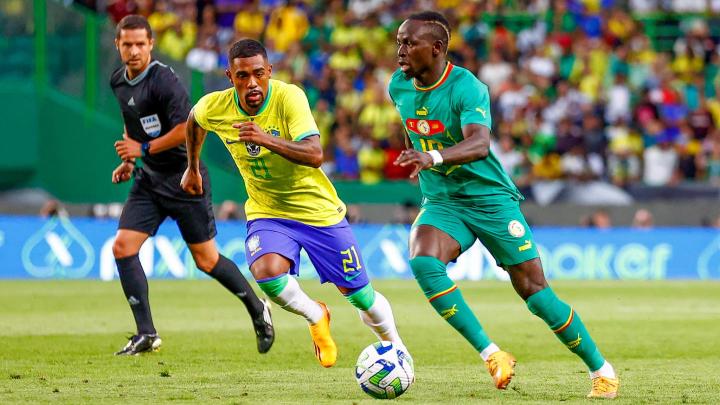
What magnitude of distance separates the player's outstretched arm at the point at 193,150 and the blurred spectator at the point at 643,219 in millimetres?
13631

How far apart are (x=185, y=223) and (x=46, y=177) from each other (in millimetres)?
12714

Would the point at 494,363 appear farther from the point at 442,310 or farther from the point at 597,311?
the point at 597,311

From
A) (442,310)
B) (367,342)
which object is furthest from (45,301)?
(442,310)

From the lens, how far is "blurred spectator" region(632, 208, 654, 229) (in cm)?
2117

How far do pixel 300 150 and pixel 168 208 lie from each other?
2750 millimetres

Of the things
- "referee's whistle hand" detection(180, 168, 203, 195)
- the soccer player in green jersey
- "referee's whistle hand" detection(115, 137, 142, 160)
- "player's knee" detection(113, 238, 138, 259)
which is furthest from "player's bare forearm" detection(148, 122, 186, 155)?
the soccer player in green jersey

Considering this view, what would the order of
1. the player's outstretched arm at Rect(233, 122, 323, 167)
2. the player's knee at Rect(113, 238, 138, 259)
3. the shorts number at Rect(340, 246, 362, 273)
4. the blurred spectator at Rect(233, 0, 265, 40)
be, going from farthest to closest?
the blurred spectator at Rect(233, 0, 265, 40) < the player's knee at Rect(113, 238, 138, 259) < the shorts number at Rect(340, 246, 362, 273) < the player's outstretched arm at Rect(233, 122, 323, 167)

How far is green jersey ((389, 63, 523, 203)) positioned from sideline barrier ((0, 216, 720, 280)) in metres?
11.7

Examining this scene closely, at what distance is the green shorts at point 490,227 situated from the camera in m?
7.70

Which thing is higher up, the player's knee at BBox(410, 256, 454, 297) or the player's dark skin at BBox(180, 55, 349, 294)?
the player's dark skin at BBox(180, 55, 349, 294)

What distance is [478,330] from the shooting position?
24.8 feet

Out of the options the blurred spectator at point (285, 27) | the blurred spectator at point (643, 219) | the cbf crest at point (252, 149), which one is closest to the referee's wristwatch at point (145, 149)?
the cbf crest at point (252, 149)

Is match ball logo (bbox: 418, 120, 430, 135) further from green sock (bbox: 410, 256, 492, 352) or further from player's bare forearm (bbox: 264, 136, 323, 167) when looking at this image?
green sock (bbox: 410, 256, 492, 352)

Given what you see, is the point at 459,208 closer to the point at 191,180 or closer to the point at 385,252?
the point at 191,180
